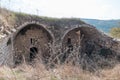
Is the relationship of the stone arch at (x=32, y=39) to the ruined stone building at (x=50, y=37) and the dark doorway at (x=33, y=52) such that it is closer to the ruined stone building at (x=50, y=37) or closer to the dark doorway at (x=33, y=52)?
the ruined stone building at (x=50, y=37)

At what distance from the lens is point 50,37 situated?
1981 centimetres

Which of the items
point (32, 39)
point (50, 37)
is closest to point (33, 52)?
point (32, 39)

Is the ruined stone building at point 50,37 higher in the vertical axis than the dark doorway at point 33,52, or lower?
higher

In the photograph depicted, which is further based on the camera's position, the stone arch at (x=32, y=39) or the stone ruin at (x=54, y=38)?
the stone arch at (x=32, y=39)

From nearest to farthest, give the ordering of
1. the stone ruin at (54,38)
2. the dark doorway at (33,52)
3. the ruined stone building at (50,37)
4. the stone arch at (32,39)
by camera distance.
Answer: the dark doorway at (33,52) → the ruined stone building at (50,37) → the stone ruin at (54,38) → the stone arch at (32,39)

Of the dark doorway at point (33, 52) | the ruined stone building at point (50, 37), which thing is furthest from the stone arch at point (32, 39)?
the dark doorway at point (33, 52)

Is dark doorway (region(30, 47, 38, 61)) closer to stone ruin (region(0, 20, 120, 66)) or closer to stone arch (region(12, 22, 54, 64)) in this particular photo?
stone ruin (region(0, 20, 120, 66))

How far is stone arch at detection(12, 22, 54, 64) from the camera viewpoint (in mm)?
A: 19000

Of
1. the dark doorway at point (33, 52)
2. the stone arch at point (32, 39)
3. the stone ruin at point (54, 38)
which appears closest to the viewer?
the dark doorway at point (33, 52)

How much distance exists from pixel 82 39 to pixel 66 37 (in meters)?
1.29

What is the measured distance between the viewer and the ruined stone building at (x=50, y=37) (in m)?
18.6

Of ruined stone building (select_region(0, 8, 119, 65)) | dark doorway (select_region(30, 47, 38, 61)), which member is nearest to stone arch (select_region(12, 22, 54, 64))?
ruined stone building (select_region(0, 8, 119, 65))

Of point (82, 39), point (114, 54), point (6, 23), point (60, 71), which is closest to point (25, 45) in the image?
point (6, 23)

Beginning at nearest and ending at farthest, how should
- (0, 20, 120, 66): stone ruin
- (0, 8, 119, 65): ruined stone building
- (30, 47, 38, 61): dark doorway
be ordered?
(30, 47, 38, 61): dark doorway, (0, 8, 119, 65): ruined stone building, (0, 20, 120, 66): stone ruin
